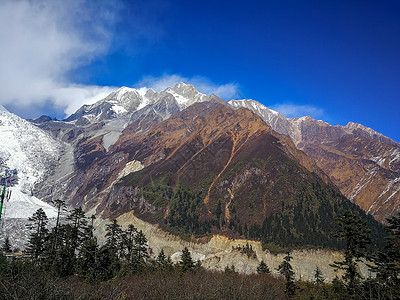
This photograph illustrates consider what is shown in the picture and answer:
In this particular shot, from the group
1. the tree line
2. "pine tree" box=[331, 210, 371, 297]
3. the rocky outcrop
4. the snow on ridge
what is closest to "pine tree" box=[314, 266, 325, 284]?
the rocky outcrop

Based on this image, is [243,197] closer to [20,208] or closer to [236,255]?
[236,255]

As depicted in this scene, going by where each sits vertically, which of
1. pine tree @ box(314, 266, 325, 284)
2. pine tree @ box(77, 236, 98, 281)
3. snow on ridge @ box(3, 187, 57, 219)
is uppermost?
snow on ridge @ box(3, 187, 57, 219)

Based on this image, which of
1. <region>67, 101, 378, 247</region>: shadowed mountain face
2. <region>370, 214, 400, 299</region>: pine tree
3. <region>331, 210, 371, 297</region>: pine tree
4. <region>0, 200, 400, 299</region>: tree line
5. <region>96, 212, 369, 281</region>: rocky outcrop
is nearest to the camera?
<region>370, 214, 400, 299</region>: pine tree

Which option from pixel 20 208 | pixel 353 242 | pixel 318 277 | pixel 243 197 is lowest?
pixel 318 277

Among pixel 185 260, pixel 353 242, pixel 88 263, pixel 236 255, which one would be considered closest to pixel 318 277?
pixel 185 260

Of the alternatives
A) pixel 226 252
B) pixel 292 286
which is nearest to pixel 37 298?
pixel 292 286

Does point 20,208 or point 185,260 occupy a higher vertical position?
point 20,208

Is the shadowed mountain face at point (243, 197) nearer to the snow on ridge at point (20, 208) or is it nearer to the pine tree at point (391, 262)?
the snow on ridge at point (20, 208)

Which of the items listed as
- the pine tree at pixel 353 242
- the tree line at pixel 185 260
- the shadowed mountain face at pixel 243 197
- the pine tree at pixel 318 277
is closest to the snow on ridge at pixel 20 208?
the shadowed mountain face at pixel 243 197

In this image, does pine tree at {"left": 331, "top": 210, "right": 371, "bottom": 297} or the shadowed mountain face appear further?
the shadowed mountain face

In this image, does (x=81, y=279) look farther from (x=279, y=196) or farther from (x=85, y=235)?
(x=279, y=196)

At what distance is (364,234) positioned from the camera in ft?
92.1

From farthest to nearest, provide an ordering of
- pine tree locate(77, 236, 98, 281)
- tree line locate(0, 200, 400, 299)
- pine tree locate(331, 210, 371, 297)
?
pine tree locate(77, 236, 98, 281) < pine tree locate(331, 210, 371, 297) < tree line locate(0, 200, 400, 299)

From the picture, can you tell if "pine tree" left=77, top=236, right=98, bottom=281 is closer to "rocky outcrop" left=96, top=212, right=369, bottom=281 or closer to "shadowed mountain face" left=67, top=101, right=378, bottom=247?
"rocky outcrop" left=96, top=212, right=369, bottom=281
